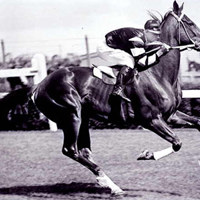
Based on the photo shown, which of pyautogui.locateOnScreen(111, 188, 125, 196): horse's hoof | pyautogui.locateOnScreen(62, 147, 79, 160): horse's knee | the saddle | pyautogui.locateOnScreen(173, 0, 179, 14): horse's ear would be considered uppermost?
pyautogui.locateOnScreen(173, 0, 179, 14): horse's ear

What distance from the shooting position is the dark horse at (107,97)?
206 inches

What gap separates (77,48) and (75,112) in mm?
4732

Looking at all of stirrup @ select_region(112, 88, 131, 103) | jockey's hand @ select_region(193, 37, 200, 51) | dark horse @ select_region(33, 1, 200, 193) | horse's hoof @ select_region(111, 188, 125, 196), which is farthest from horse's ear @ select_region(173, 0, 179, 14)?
horse's hoof @ select_region(111, 188, 125, 196)

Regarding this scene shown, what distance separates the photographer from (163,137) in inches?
204

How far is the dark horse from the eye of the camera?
17.2 ft

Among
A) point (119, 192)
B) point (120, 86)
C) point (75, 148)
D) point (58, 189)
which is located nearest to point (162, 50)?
point (120, 86)

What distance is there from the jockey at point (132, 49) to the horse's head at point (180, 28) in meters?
0.16

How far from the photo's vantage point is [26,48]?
9.15 metres

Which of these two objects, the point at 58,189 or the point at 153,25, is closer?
the point at 58,189

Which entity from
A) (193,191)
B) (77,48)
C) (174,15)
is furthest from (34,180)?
(77,48)

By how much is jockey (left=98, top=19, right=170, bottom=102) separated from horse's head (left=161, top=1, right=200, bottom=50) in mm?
159

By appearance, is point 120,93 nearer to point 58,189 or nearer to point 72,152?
point 72,152

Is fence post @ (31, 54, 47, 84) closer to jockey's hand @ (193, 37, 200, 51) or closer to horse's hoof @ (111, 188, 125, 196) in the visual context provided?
jockey's hand @ (193, 37, 200, 51)

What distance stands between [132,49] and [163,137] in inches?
39.9
